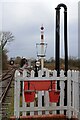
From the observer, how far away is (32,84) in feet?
24.5

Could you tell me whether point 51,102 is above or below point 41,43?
below

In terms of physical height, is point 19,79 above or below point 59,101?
above

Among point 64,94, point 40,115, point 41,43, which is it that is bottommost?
point 40,115

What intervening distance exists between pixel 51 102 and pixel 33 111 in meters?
0.51

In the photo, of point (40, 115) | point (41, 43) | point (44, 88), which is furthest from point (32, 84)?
point (41, 43)

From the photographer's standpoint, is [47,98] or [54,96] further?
[47,98]

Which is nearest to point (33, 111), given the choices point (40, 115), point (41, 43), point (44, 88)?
point (40, 115)

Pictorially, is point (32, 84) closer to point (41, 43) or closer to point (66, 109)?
point (66, 109)

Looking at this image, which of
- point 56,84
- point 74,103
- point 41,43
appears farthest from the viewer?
point 41,43

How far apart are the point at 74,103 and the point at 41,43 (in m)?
3.92

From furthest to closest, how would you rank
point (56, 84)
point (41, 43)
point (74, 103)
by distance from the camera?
point (41, 43) < point (56, 84) < point (74, 103)

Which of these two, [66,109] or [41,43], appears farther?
[41,43]

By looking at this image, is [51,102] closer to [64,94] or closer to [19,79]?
[64,94]

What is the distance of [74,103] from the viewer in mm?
7348
